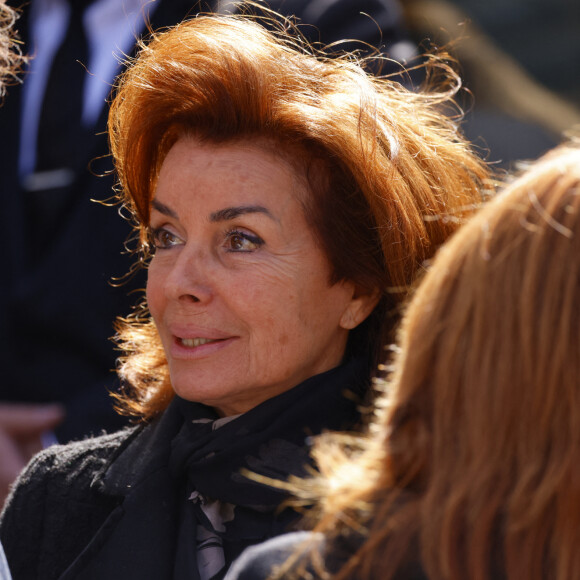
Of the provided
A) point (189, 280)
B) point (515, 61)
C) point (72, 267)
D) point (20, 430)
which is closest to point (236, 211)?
point (189, 280)

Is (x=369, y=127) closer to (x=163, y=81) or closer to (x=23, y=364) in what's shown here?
(x=163, y=81)

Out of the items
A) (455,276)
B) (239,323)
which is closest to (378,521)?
(455,276)

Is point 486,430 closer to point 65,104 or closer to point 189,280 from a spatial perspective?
point 189,280

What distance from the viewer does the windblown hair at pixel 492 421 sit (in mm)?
1132

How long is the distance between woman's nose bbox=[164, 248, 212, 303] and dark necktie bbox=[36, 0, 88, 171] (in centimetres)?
124

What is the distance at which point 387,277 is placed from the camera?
2.12 m

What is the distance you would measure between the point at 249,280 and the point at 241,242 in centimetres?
10

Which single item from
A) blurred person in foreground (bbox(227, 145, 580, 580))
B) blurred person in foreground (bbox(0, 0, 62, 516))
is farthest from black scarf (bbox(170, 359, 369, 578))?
blurred person in foreground (bbox(0, 0, 62, 516))

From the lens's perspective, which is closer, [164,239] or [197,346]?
[197,346]

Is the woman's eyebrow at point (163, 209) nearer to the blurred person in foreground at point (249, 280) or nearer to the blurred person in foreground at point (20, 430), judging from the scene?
the blurred person in foreground at point (249, 280)

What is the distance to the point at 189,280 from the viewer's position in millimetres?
2016

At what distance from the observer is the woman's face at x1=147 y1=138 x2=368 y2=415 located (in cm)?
201

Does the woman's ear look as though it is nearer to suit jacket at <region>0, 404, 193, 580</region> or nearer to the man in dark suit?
suit jacket at <region>0, 404, 193, 580</region>

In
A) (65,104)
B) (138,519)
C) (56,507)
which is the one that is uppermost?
(65,104)
